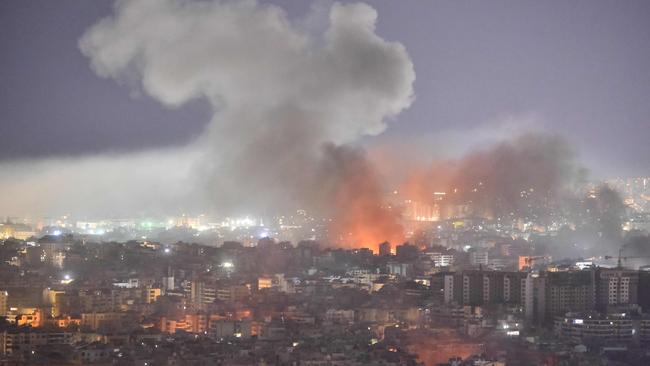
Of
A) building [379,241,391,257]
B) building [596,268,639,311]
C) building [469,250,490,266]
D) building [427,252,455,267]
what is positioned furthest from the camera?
building [379,241,391,257]

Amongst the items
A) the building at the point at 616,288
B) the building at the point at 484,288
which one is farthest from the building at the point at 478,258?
the building at the point at 616,288

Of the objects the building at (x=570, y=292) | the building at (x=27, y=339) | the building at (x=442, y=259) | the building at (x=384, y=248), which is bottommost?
the building at (x=27, y=339)

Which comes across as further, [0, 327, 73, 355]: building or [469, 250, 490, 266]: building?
[469, 250, 490, 266]: building

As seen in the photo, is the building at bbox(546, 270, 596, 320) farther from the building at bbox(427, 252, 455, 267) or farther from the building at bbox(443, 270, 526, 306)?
the building at bbox(427, 252, 455, 267)

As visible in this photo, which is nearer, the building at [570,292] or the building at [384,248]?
the building at [570,292]

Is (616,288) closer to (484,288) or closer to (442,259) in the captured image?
(484,288)

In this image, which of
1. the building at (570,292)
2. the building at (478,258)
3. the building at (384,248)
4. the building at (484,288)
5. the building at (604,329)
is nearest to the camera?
the building at (604,329)

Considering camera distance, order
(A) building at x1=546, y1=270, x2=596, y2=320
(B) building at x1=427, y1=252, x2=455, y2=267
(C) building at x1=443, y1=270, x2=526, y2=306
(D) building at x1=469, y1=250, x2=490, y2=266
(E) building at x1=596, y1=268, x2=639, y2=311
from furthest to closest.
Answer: (D) building at x1=469, y1=250, x2=490, y2=266, (B) building at x1=427, y1=252, x2=455, y2=267, (C) building at x1=443, y1=270, x2=526, y2=306, (E) building at x1=596, y1=268, x2=639, y2=311, (A) building at x1=546, y1=270, x2=596, y2=320

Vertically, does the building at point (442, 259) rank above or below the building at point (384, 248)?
below

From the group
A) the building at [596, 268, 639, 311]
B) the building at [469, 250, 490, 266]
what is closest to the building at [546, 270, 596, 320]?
the building at [596, 268, 639, 311]

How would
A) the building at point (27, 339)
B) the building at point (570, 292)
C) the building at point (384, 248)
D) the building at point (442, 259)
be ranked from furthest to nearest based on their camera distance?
the building at point (384, 248) → the building at point (442, 259) → the building at point (570, 292) → the building at point (27, 339)

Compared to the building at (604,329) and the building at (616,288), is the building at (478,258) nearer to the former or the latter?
the building at (616,288)

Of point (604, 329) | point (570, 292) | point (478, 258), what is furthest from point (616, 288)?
point (478, 258)
